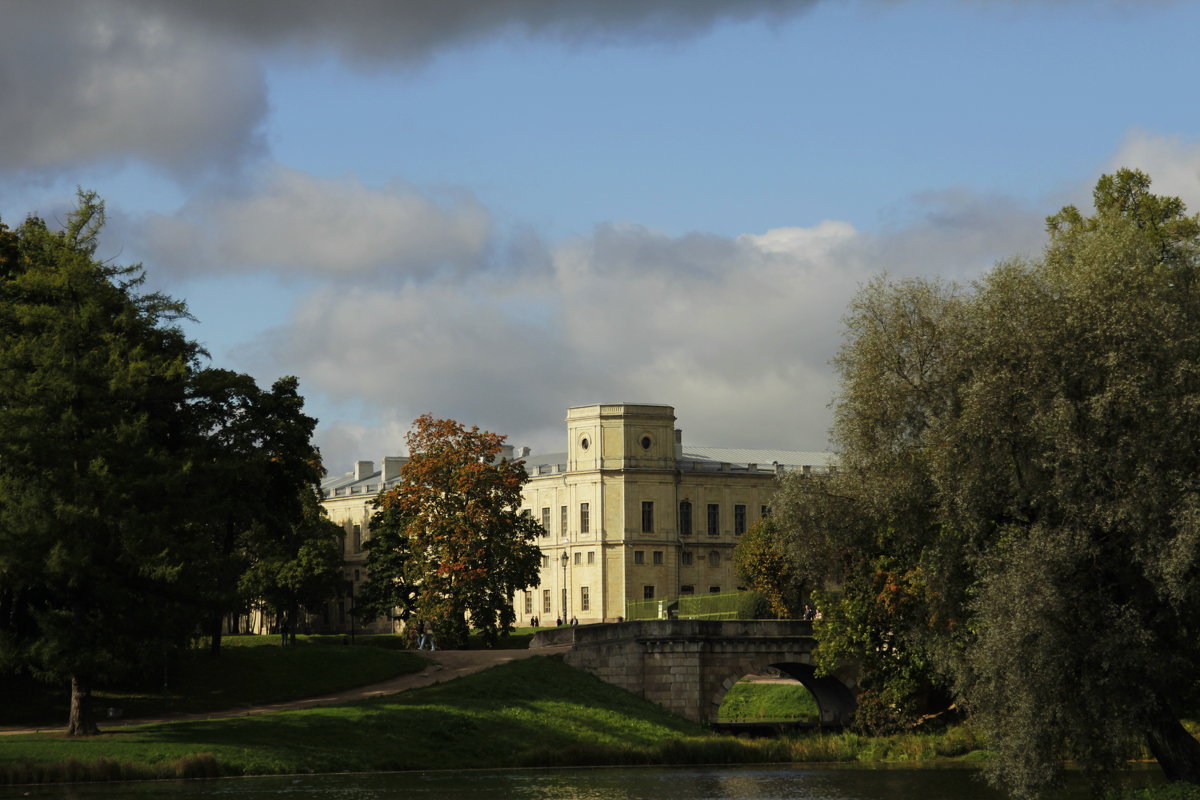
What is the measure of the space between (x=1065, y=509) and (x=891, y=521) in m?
5.04

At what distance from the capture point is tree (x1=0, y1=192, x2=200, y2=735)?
129ft

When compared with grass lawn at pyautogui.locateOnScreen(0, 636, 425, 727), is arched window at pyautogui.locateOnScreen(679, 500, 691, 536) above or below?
above

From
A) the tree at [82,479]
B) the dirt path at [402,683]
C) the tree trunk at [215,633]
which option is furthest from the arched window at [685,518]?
the tree at [82,479]

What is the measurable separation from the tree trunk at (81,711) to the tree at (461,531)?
22520mm

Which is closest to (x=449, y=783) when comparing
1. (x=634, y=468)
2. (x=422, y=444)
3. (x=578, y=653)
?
(x=578, y=653)

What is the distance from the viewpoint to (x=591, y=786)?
129 ft

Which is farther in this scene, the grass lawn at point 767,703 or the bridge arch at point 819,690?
the grass lawn at point 767,703

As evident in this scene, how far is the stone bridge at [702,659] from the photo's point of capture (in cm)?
5328

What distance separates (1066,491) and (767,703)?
38.4m

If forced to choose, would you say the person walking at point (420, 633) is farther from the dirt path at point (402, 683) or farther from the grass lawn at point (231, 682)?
the grass lawn at point (231, 682)

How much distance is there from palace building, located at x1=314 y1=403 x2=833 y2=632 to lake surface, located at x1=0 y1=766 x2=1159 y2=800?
5892 centimetres

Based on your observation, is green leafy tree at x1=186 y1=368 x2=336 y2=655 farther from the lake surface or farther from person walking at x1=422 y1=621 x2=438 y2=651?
person walking at x1=422 y1=621 x2=438 y2=651

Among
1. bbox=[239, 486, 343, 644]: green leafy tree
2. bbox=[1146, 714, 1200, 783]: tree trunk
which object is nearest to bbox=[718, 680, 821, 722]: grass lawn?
bbox=[239, 486, 343, 644]: green leafy tree

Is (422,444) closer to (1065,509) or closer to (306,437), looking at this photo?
(306,437)
